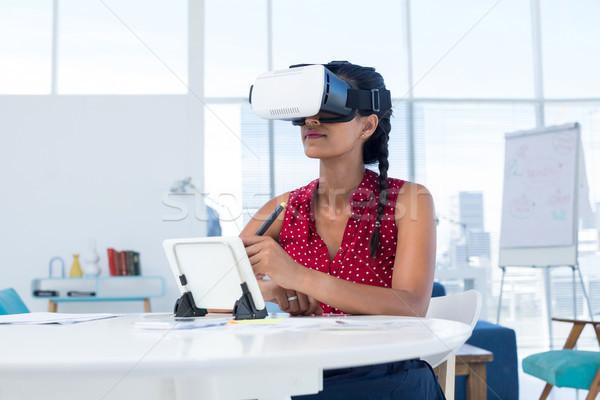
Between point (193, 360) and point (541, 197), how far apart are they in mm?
4255

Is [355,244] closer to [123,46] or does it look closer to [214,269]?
[214,269]

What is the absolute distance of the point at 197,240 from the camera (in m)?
1.05

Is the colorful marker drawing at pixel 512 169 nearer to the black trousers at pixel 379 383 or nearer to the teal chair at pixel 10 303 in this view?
the teal chair at pixel 10 303

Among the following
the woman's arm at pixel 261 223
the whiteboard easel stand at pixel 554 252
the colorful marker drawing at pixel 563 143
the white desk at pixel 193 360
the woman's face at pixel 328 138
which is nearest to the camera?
the white desk at pixel 193 360

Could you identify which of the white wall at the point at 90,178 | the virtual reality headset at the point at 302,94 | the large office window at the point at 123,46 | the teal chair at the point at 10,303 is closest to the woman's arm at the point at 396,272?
the virtual reality headset at the point at 302,94

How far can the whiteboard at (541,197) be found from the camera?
4230 mm

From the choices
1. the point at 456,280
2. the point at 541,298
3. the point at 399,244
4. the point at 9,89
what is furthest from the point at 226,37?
the point at 399,244

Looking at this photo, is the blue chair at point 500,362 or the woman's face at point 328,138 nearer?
the woman's face at point 328,138

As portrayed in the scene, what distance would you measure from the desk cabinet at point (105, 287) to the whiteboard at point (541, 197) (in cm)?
287

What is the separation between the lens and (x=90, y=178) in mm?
5289

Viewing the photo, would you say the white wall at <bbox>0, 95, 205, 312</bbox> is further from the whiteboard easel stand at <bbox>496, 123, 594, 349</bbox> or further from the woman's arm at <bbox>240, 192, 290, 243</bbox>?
the woman's arm at <bbox>240, 192, 290, 243</bbox>

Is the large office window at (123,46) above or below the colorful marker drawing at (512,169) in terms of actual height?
above

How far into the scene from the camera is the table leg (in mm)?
2484

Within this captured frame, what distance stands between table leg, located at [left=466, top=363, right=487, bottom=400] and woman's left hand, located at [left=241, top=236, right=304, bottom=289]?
5.37 ft
